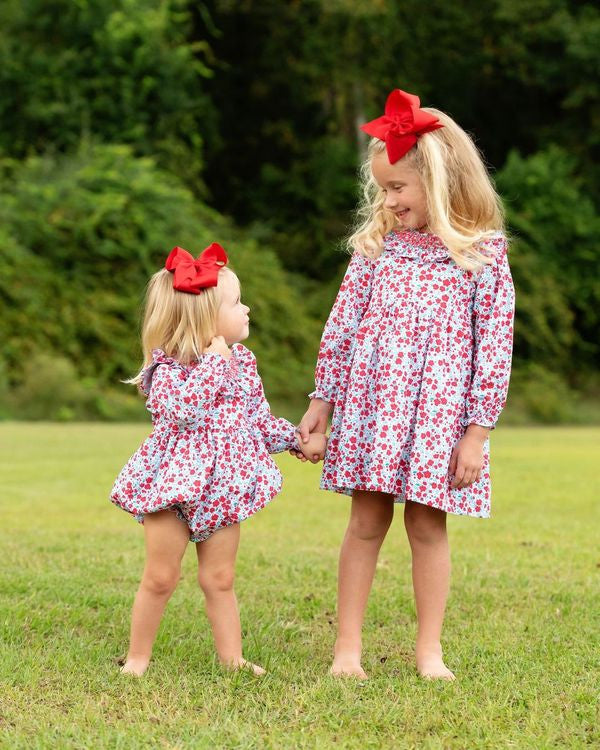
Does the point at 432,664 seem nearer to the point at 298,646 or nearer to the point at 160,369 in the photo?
the point at 298,646

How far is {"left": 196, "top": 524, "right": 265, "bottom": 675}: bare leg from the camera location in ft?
11.1

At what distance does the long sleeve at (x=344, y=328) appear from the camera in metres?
3.56

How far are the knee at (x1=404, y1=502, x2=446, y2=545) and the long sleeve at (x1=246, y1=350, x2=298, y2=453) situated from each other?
0.43 m

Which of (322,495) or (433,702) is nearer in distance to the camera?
(433,702)

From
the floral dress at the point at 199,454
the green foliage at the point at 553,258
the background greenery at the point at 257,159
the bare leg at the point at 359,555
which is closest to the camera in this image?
the floral dress at the point at 199,454

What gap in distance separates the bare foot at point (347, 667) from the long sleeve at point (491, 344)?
81 cm

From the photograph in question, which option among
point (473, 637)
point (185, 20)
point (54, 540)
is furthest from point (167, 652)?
point (185, 20)

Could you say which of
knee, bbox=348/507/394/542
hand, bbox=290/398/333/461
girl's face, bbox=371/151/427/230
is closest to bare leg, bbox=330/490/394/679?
knee, bbox=348/507/394/542

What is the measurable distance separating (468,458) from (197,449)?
0.82 metres

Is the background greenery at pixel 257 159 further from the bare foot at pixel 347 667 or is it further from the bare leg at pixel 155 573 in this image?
the bare foot at pixel 347 667

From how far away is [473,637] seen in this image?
3.83 m

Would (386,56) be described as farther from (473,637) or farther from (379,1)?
(473,637)

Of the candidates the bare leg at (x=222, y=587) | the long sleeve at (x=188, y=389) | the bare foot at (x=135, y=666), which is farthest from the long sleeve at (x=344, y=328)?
the bare foot at (x=135, y=666)

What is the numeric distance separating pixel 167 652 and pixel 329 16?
2221cm
